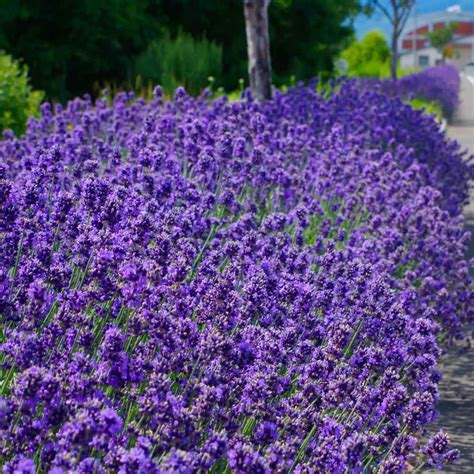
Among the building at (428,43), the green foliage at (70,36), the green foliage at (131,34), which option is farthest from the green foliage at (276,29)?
the building at (428,43)

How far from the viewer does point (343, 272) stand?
4.69 m

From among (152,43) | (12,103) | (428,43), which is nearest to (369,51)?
(152,43)

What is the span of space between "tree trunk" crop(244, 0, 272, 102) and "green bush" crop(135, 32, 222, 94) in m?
6.23

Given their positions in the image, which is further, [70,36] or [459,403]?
[70,36]

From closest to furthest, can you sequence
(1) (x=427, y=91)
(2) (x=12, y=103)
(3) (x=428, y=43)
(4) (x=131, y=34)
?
(2) (x=12, y=103), (4) (x=131, y=34), (1) (x=427, y=91), (3) (x=428, y=43)

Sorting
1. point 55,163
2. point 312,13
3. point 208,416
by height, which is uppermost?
point 312,13

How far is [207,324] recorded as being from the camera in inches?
136

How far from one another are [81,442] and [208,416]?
65 cm

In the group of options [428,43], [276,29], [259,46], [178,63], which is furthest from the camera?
[428,43]

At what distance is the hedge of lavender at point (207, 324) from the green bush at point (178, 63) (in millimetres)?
11780

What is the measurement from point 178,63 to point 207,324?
15.5m

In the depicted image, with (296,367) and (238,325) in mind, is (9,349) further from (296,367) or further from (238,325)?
(296,367)

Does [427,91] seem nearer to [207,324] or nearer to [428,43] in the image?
[207,324]

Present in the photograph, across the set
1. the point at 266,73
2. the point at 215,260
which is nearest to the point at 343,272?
the point at 215,260
